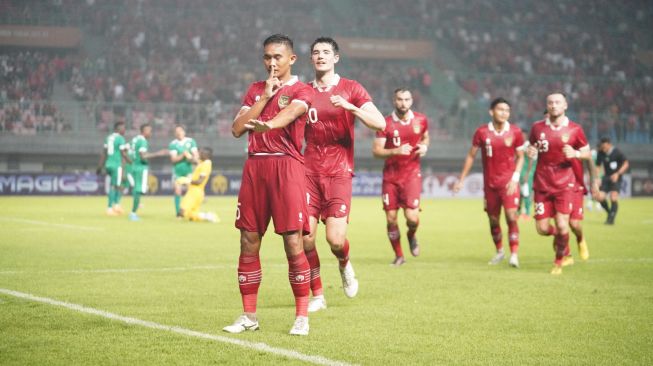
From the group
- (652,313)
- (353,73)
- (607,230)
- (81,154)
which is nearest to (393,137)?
(652,313)

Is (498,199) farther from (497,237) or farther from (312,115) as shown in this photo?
(312,115)

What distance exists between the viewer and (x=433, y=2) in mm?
53250

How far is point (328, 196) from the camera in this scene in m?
9.88

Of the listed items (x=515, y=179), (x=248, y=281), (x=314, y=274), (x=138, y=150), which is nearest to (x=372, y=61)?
(x=138, y=150)

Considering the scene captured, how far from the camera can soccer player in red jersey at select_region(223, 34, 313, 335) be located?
7.53 metres

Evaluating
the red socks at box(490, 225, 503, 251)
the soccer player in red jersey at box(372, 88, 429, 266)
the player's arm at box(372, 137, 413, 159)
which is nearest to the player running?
the soccer player in red jersey at box(372, 88, 429, 266)

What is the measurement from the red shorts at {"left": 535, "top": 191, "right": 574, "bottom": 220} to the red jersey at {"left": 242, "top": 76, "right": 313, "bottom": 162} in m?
6.63

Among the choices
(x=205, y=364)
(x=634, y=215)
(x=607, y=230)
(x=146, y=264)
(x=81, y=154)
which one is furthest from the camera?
(x=81, y=154)

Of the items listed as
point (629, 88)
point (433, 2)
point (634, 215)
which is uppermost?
point (433, 2)

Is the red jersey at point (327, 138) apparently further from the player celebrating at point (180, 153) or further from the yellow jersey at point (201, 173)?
the player celebrating at point (180, 153)

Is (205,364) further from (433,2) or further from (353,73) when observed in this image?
(433,2)

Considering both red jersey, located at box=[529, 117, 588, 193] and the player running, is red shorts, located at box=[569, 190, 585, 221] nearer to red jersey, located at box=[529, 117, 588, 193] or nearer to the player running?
red jersey, located at box=[529, 117, 588, 193]

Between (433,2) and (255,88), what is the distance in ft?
154

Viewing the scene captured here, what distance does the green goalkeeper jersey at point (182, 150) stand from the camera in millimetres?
24906
